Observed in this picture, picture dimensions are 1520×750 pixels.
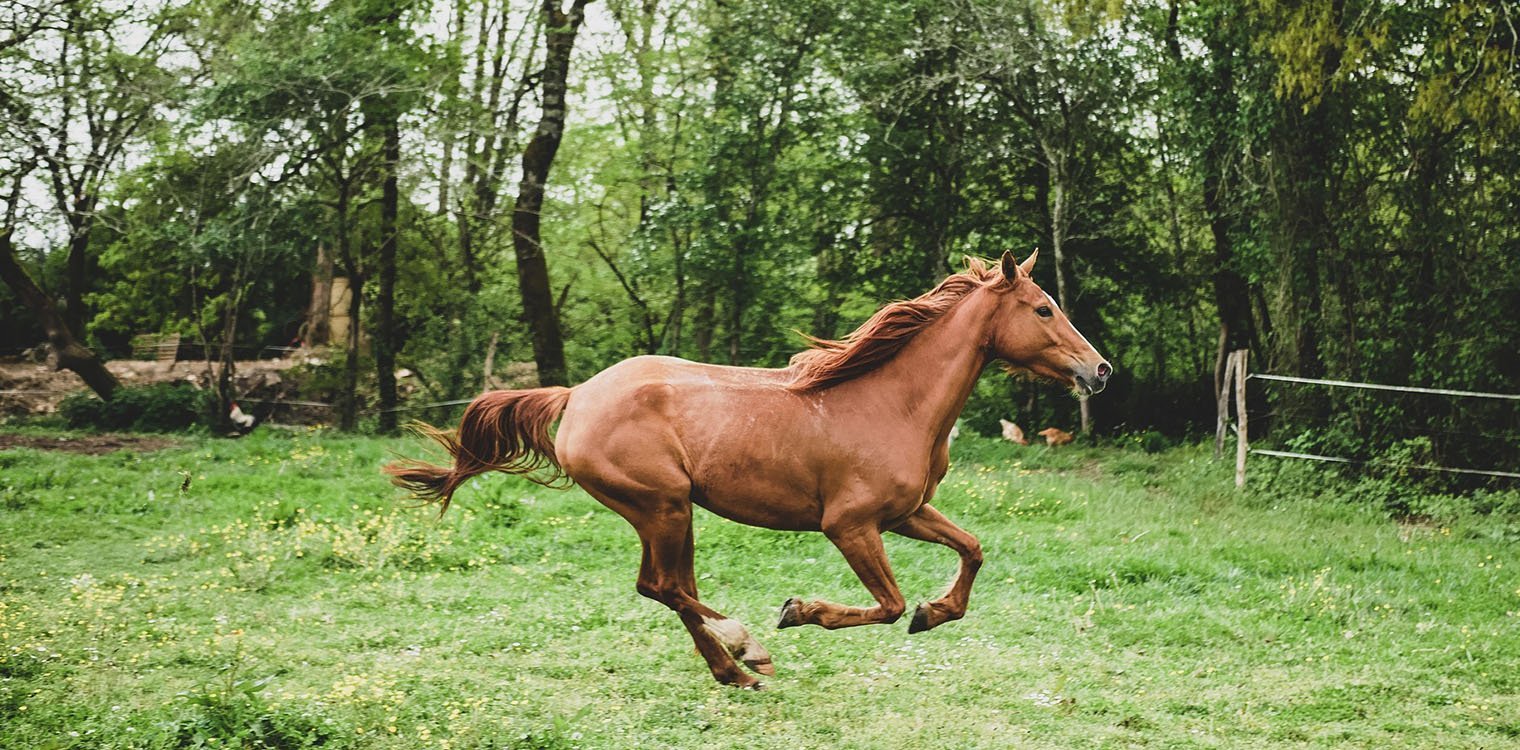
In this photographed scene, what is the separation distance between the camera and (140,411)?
2039 cm

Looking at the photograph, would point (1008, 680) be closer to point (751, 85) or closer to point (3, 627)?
point (3, 627)

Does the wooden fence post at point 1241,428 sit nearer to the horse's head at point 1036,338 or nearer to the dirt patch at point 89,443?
the horse's head at point 1036,338

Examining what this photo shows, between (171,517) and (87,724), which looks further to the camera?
(171,517)

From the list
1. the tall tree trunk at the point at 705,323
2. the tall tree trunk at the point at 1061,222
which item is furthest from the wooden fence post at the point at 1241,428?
the tall tree trunk at the point at 705,323

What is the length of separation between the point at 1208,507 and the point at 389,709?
10349 millimetres

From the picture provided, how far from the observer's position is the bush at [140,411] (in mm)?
20234

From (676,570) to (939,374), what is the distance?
1.57m

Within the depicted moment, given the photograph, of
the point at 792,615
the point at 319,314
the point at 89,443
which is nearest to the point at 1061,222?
the point at 792,615

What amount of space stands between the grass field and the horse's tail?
1264 mm

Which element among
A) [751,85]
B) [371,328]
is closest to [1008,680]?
[751,85]

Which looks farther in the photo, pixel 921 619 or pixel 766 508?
pixel 766 508

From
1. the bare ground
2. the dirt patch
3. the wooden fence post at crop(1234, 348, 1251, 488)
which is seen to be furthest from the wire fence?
the bare ground

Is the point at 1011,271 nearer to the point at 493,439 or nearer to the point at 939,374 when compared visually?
the point at 939,374

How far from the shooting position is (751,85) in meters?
18.7
